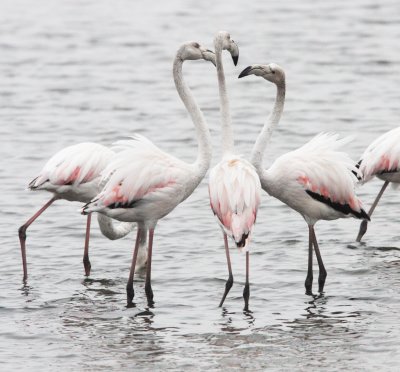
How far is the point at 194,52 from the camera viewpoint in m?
9.16

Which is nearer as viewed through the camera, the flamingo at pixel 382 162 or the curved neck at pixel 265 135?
the curved neck at pixel 265 135

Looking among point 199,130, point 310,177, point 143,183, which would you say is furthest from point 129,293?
point 310,177

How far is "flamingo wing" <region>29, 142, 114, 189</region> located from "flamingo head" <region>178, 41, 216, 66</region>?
1.22 metres

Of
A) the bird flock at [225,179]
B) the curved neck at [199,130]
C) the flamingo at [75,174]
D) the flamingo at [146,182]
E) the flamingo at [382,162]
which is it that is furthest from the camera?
the flamingo at [382,162]

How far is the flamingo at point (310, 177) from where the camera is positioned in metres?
8.98

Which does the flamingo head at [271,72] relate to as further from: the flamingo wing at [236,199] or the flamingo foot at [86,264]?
the flamingo foot at [86,264]

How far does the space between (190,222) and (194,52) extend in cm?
287

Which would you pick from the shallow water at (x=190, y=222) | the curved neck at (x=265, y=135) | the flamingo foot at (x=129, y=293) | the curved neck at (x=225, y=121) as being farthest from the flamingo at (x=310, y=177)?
the flamingo foot at (x=129, y=293)

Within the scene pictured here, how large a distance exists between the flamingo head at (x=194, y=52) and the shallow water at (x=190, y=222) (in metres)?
1.28

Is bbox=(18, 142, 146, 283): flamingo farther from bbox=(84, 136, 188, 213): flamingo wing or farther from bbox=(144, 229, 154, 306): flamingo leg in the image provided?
bbox=(144, 229, 154, 306): flamingo leg

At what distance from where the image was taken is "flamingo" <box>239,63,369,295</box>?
898cm

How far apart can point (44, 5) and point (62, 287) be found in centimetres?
1701

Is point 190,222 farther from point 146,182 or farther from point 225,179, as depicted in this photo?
point 225,179

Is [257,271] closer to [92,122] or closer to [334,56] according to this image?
[92,122]
